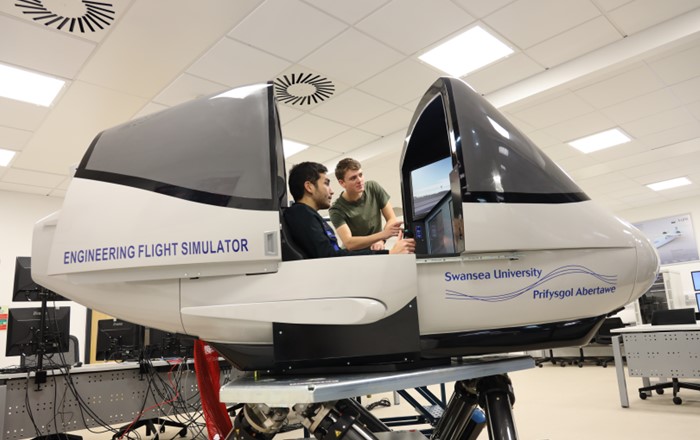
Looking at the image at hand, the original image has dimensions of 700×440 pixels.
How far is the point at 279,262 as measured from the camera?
1227 mm

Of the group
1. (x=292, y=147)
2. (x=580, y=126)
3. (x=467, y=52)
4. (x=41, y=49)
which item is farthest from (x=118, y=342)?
(x=580, y=126)

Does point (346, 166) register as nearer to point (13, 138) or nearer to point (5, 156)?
point (13, 138)

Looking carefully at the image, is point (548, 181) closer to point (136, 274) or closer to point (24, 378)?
point (136, 274)

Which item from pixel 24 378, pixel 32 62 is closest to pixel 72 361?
pixel 24 378

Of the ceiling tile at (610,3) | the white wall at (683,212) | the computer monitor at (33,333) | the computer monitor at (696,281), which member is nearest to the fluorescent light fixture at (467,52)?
the ceiling tile at (610,3)

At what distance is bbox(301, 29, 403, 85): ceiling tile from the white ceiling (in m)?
0.02

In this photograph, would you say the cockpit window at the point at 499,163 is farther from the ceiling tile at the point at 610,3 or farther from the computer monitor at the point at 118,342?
the computer monitor at the point at 118,342

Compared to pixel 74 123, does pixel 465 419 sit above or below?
below

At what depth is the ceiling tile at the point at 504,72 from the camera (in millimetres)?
4617

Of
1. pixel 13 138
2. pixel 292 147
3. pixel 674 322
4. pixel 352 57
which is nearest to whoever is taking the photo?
pixel 352 57

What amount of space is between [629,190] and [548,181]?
971 cm

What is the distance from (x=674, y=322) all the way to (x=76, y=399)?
5.52 meters

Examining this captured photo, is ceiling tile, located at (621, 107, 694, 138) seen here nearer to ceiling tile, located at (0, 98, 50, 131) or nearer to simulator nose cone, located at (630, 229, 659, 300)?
simulator nose cone, located at (630, 229, 659, 300)

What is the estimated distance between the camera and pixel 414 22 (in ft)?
12.7
